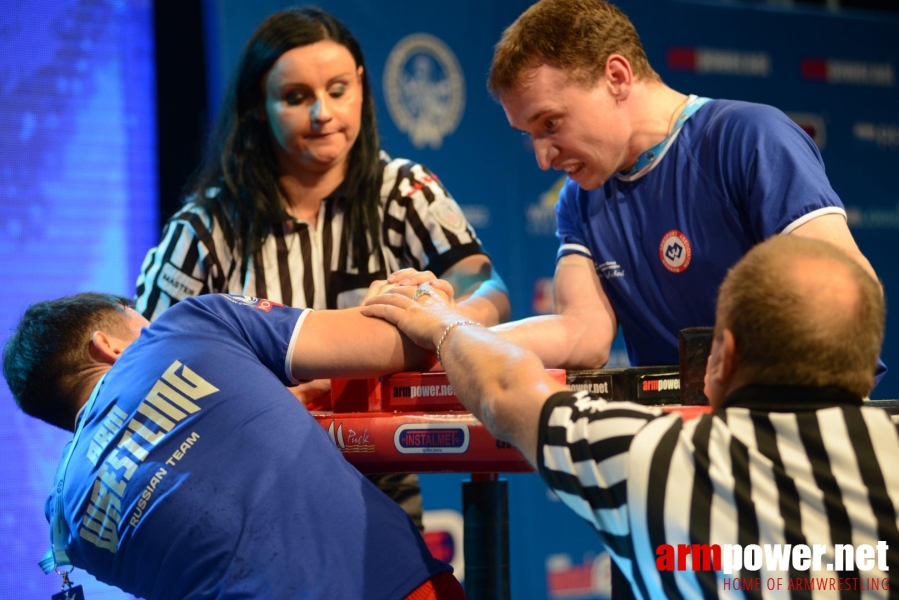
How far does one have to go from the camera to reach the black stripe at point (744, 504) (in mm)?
1064

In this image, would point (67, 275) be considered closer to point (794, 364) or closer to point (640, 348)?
point (640, 348)

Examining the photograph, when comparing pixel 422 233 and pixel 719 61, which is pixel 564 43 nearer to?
pixel 422 233

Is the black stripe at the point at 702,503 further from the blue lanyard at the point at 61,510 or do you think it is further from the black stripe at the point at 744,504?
the blue lanyard at the point at 61,510

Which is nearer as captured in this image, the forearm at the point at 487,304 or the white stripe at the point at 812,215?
the white stripe at the point at 812,215

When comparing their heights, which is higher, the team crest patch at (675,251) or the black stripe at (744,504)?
the team crest patch at (675,251)

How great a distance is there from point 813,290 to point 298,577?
31.4 inches

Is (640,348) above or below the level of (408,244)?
below

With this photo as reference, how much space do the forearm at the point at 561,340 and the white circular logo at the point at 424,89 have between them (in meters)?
1.82

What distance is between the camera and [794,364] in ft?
3.56

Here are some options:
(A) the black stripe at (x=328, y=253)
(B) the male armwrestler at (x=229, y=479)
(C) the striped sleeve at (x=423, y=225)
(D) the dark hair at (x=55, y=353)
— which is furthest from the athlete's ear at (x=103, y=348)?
(C) the striped sleeve at (x=423, y=225)

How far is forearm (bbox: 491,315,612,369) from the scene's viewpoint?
2.01 metres

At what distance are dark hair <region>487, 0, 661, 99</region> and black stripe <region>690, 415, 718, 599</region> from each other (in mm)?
1060

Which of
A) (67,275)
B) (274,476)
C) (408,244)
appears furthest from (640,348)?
(67,275)

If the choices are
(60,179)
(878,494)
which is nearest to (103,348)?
(878,494)
